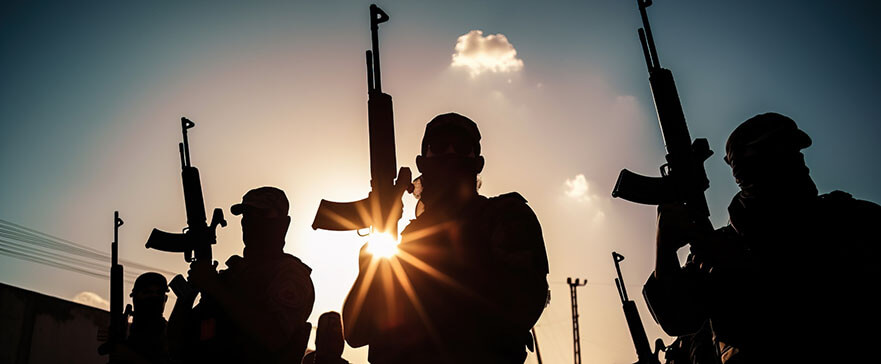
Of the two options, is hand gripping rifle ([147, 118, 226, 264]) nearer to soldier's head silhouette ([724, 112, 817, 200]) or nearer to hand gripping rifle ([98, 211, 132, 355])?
hand gripping rifle ([98, 211, 132, 355])

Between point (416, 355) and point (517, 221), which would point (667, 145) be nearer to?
point (517, 221)

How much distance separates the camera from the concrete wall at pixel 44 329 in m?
20.8

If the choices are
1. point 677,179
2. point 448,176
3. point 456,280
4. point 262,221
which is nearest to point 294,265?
point 262,221

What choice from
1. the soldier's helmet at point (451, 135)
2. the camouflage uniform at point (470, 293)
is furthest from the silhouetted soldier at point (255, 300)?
the soldier's helmet at point (451, 135)

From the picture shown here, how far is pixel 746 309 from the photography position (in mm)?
2826

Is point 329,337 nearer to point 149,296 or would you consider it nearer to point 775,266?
point 149,296

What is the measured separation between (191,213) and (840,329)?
6.54m

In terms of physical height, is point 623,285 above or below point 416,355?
above

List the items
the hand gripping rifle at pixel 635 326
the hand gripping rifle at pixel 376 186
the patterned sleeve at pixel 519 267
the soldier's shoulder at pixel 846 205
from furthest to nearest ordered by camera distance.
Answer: the hand gripping rifle at pixel 635 326
the hand gripping rifle at pixel 376 186
the soldier's shoulder at pixel 846 205
the patterned sleeve at pixel 519 267

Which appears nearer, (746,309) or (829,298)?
(829,298)

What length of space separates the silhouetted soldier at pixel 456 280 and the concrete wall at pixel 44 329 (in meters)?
24.6

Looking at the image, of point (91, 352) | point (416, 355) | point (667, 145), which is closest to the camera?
point (416, 355)

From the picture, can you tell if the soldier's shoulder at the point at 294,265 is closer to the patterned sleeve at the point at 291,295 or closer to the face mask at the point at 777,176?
the patterned sleeve at the point at 291,295

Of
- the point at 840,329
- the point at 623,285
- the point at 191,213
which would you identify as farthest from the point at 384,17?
the point at 623,285
